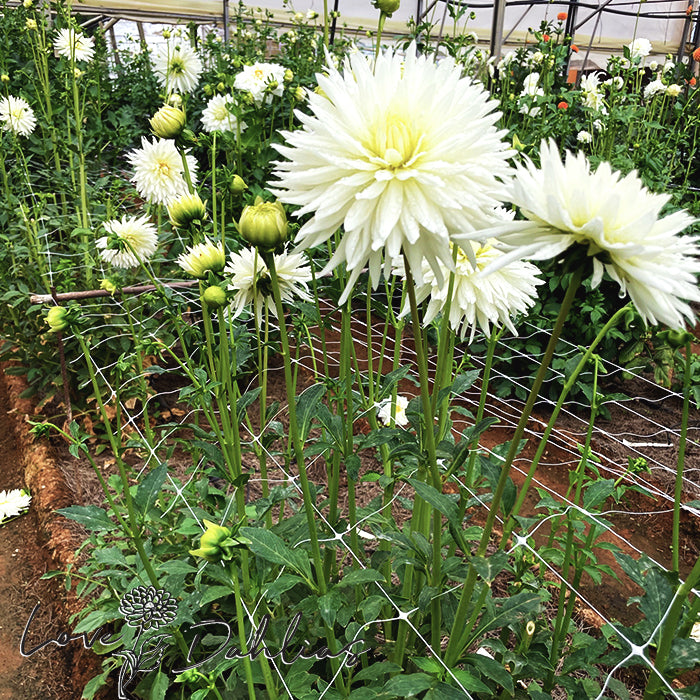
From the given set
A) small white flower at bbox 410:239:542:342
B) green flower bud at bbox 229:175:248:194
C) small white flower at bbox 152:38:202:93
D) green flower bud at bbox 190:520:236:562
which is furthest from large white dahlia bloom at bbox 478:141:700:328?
small white flower at bbox 152:38:202:93

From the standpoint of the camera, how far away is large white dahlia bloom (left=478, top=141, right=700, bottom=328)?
0.46 metres

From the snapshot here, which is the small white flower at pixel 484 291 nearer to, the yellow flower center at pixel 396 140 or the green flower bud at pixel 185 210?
the yellow flower center at pixel 396 140

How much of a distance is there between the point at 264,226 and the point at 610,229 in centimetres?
32

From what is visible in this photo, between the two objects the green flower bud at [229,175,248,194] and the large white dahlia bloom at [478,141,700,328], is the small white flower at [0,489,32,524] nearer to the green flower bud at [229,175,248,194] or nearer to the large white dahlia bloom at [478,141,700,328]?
the green flower bud at [229,175,248,194]

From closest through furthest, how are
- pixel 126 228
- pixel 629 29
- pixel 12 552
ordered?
pixel 126 228, pixel 12 552, pixel 629 29

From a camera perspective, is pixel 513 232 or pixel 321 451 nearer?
pixel 513 232

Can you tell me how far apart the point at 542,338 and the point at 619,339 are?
12.2 inches

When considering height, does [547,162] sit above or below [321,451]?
above

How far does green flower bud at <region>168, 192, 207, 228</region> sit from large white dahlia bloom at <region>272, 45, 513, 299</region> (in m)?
0.33

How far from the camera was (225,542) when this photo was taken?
63cm

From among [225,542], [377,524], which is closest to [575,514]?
[377,524]

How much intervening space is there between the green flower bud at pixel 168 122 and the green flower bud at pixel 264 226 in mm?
378

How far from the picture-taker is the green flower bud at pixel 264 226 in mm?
612

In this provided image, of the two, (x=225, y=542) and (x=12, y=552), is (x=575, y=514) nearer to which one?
→ (x=225, y=542)
